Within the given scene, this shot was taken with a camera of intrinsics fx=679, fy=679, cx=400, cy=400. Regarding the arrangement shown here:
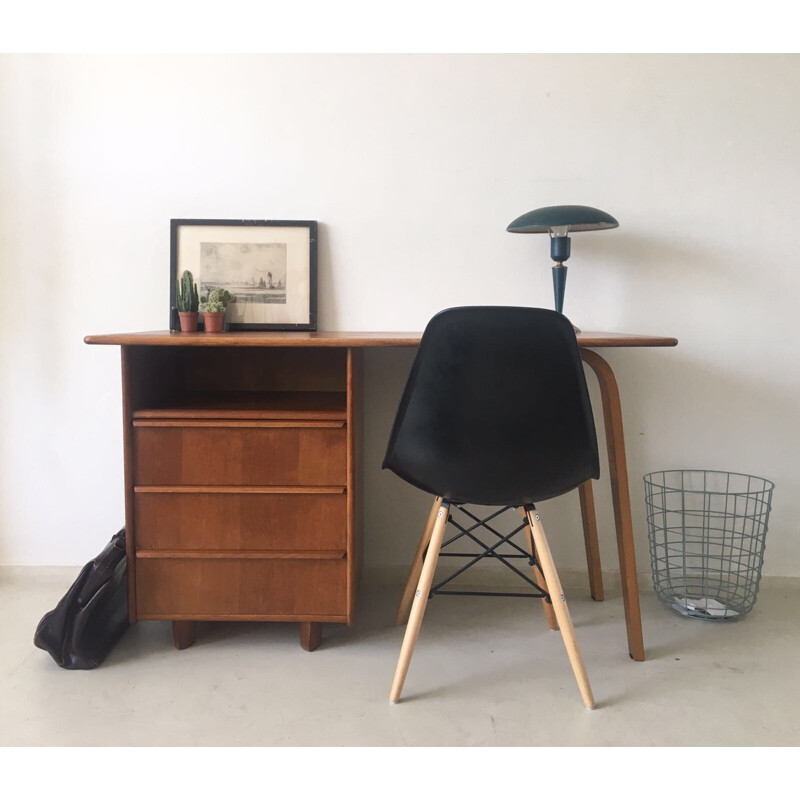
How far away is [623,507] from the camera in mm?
1738

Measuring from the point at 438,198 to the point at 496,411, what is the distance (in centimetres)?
95

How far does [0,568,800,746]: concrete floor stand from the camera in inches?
56.1

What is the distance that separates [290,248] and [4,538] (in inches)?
53.5

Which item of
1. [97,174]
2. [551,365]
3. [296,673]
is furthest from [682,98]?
[296,673]

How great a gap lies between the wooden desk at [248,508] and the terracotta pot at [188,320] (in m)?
0.26

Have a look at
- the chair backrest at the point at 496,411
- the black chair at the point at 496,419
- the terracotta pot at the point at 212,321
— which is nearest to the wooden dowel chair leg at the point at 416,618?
the black chair at the point at 496,419

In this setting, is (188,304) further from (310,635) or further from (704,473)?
(704,473)

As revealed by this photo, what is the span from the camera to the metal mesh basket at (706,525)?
7.09ft

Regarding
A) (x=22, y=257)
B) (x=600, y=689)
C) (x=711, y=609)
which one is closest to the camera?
(x=600, y=689)

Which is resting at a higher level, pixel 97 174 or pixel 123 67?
pixel 123 67

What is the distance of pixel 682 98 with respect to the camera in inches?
82.3

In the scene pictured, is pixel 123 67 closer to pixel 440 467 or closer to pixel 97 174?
pixel 97 174

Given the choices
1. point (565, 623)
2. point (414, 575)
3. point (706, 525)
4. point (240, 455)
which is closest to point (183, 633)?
point (240, 455)

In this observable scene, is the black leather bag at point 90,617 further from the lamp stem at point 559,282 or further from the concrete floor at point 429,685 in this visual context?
the lamp stem at point 559,282
